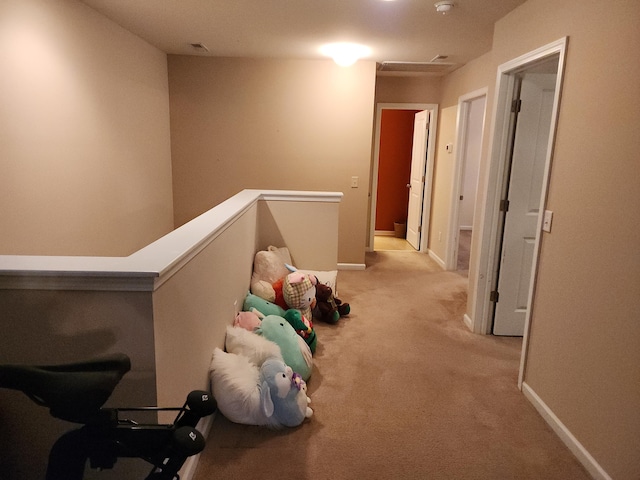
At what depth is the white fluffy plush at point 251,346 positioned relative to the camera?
2.46m

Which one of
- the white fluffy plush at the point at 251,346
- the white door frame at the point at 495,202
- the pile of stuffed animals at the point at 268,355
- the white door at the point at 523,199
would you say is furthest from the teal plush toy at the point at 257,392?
the white door at the point at 523,199

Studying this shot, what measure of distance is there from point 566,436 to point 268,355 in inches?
62.8

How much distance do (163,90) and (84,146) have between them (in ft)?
6.17

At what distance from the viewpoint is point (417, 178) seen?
21.0ft

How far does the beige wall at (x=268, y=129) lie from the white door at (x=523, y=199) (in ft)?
6.94

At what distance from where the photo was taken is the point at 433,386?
9.11ft

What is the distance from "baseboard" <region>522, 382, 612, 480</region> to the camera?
1979mm

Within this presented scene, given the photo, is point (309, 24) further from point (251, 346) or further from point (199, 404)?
point (199, 404)

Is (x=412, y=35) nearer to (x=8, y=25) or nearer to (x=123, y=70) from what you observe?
(x=123, y=70)

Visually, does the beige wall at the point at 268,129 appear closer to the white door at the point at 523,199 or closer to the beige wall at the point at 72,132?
the beige wall at the point at 72,132

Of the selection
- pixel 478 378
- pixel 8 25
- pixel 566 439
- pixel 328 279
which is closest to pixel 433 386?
pixel 478 378

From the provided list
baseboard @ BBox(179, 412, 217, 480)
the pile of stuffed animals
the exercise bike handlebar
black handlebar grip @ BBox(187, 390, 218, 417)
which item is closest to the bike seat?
the exercise bike handlebar

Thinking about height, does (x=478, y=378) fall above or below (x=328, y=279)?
below

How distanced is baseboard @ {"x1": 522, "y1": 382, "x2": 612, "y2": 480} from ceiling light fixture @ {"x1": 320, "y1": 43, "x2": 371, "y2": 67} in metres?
3.28
